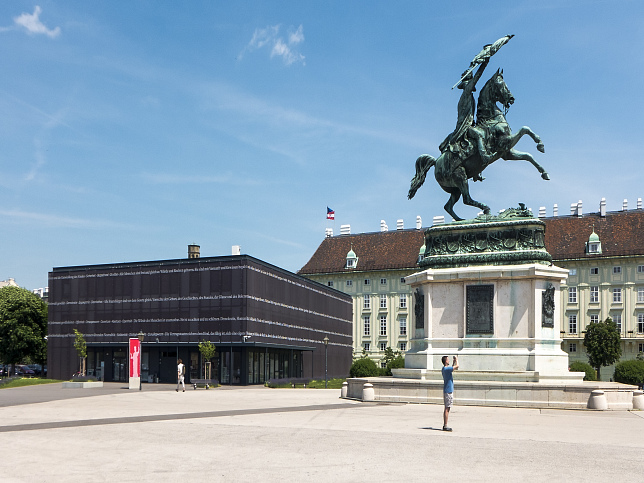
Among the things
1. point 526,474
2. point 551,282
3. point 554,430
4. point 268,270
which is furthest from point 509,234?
point 268,270

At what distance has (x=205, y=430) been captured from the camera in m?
17.9

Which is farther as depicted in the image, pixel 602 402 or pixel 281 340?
pixel 281 340

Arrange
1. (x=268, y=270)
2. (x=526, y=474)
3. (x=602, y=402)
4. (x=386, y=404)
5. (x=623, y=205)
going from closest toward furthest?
(x=526, y=474), (x=602, y=402), (x=386, y=404), (x=268, y=270), (x=623, y=205)

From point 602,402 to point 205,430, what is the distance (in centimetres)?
1300

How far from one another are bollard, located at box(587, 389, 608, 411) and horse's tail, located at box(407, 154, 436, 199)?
40.0 feet

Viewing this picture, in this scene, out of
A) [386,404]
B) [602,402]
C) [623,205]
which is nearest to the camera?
[602,402]

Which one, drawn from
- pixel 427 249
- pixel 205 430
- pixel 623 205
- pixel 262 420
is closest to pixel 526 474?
pixel 205 430

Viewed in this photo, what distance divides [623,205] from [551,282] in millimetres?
81509

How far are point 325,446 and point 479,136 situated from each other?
1860 cm

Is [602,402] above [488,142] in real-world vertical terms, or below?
below

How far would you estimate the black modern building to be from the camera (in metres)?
62.9

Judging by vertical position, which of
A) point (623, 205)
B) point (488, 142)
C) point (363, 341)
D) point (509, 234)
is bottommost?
point (363, 341)

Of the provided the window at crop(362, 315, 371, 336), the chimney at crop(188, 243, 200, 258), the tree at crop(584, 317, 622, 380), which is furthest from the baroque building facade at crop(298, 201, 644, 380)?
the chimney at crop(188, 243, 200, 258)

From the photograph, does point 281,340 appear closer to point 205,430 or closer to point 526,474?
point 205,430
